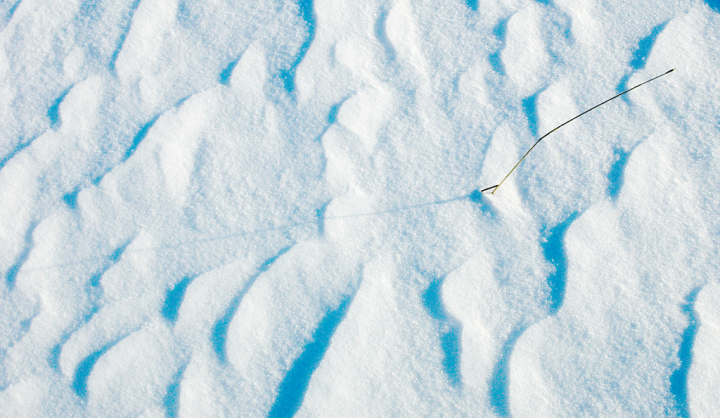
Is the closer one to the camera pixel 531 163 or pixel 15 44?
pixel 531 163

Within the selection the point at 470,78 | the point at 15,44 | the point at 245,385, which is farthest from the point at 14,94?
the point at 470,78

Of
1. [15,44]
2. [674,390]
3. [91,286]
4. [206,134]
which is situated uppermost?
[15,44]

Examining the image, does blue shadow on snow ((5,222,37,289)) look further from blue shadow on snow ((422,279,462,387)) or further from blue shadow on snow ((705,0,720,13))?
blue shadow on snow ((705,0,720,13))

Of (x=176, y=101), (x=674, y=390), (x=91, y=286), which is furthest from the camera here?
(x=176, y=101)

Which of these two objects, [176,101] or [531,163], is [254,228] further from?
[531,163]

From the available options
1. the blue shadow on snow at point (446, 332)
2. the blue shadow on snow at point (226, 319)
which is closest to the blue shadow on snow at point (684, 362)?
the blue shadow on snow at point (446, 332)

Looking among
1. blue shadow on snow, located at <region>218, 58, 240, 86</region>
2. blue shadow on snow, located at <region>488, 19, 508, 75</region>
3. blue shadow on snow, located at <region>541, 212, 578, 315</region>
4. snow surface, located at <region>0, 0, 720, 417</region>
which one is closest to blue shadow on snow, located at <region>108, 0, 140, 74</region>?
snow surface, located at <region>0, 0, 720, 417</region>

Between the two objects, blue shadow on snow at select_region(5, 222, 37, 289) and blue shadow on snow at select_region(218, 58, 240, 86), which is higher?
blue shadow on snow at select_region(218, 58, 240, 86)

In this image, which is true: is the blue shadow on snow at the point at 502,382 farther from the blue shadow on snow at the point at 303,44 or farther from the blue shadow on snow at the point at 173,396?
the blue shadow on snow at the point at 303,44
